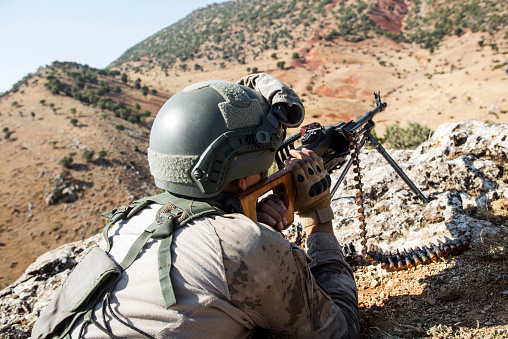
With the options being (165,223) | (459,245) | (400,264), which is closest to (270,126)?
(165,223)

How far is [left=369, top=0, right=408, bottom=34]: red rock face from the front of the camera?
5819 cm

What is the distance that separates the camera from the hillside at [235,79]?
72.1 feet

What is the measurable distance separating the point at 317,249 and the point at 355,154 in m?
1.48

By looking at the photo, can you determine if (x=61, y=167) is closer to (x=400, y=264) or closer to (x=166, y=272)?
(x=400, y=264)

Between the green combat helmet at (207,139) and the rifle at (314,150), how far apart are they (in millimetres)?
191

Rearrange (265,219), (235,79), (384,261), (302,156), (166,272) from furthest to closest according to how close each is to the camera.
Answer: (235,79) → (384,261) → (302,156) → (265,219) → (166,272)

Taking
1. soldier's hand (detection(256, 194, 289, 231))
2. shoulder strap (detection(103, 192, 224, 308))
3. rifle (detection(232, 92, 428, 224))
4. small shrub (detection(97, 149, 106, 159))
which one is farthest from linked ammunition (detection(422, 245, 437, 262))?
small shrub (detection(97, 149, 106, 159))

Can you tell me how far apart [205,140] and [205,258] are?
0.69 meters

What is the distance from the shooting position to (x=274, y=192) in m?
2.60

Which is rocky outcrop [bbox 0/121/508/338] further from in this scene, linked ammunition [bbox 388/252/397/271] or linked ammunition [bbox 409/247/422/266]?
linked ammunition [bbox 388/252/397/271]

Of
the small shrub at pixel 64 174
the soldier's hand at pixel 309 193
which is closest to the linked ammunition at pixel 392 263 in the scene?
the soldier's hand at pixel 309 193

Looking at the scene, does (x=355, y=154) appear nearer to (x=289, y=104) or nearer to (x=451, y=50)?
(x=289, y=104)

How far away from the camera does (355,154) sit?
3559 millimetres

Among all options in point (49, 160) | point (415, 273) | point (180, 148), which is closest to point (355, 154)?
point (415, 273)
